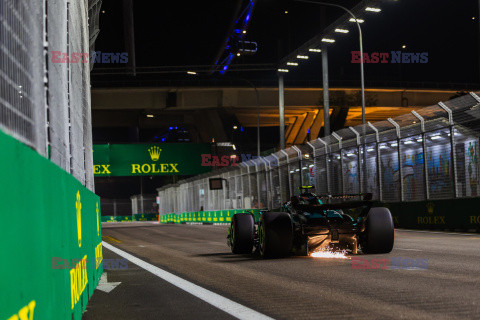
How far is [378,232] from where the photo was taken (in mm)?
11836

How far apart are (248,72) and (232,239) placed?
40229 mm

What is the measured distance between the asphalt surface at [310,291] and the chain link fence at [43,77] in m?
1.44

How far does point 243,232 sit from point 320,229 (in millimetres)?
1970

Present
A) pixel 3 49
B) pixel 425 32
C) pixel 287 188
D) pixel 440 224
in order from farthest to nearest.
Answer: pixel 425 32
pixel 287 188
pixel 440 224
pixel 3 49

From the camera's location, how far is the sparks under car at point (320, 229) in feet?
37.8

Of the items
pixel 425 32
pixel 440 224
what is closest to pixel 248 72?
pixel 425 32

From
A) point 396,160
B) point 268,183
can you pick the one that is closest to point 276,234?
point 396,160

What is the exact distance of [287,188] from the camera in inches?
1475

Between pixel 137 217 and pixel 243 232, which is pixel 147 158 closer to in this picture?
pixel 243 232

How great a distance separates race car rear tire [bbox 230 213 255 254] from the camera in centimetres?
1290

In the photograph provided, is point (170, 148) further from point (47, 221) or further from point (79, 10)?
point (47, 221)

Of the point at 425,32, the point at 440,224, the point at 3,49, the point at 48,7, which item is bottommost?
the point at 440,224
